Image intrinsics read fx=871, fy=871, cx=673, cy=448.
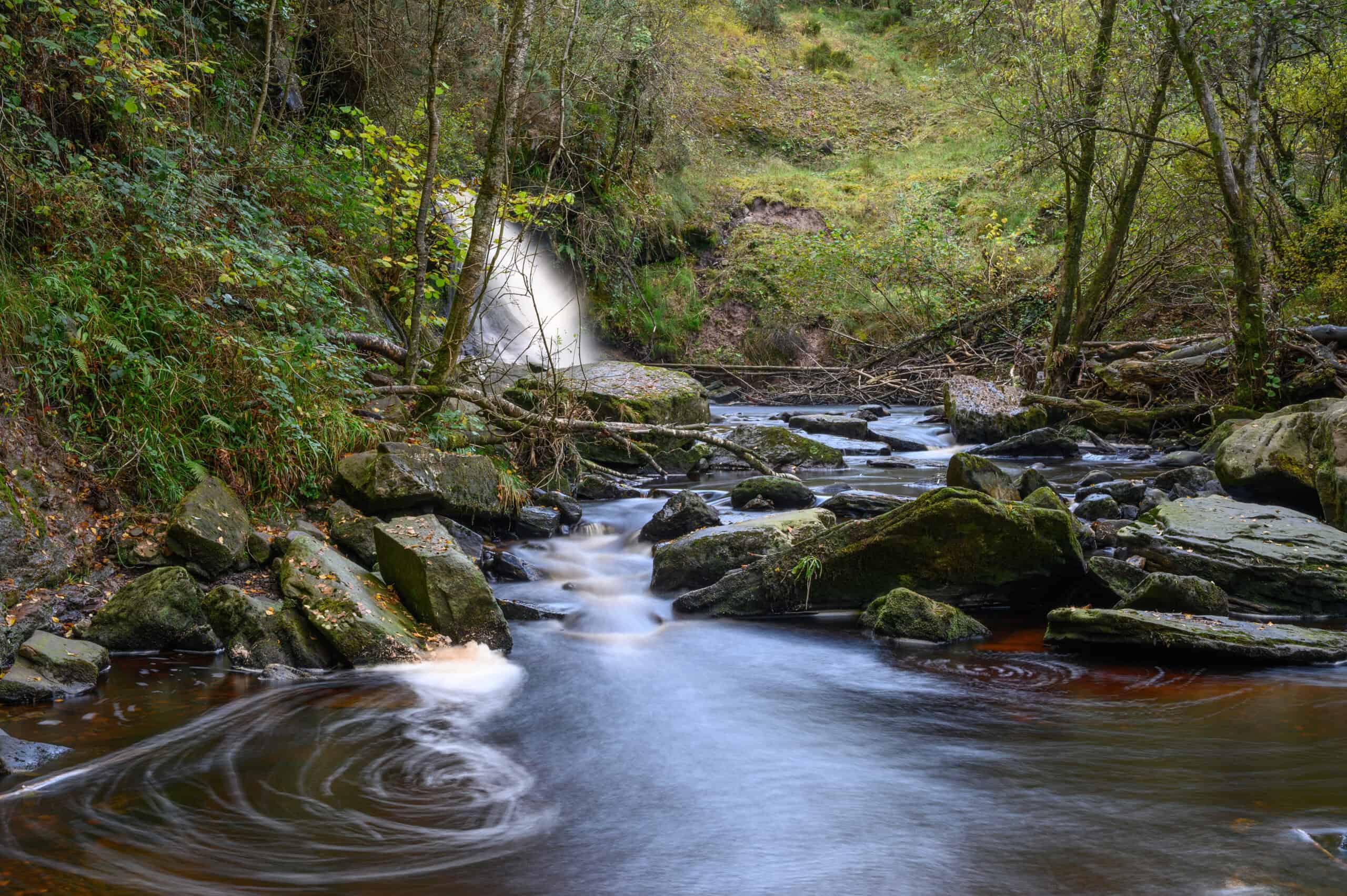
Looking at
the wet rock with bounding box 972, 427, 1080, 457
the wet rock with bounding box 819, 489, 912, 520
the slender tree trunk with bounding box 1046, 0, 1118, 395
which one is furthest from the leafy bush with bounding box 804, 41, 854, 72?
the wet rock with bounding box 819, 489, 912, 520

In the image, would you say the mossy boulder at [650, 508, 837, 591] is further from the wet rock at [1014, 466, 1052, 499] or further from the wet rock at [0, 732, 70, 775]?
the wet rock at [0, 732, 70, 775]

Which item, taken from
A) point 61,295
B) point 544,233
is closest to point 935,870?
point 61,295

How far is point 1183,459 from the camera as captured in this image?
10617mm

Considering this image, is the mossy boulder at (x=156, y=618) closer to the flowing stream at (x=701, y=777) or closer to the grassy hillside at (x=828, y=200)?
the flowing stream at (x=701, y=777)

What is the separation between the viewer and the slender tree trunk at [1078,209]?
12.1 meters

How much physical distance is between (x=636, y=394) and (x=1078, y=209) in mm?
7621

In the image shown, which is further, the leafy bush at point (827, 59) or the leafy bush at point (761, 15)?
the leafy bush at point (827, 59)

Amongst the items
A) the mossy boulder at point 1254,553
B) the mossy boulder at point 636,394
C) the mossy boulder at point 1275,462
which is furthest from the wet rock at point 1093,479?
the mossy boulder at point 636,394

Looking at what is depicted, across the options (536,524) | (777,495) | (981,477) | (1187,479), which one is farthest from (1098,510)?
(536,524)

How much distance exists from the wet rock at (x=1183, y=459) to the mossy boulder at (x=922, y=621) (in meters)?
6.14

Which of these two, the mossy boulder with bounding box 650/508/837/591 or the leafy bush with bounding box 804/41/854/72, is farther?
Answer: the leafy bush with bounding box 804/41/854/72

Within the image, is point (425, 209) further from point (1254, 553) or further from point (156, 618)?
point (1254, 553)

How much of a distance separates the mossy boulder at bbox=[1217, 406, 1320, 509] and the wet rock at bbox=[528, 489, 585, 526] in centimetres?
594

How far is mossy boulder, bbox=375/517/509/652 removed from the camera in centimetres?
524
